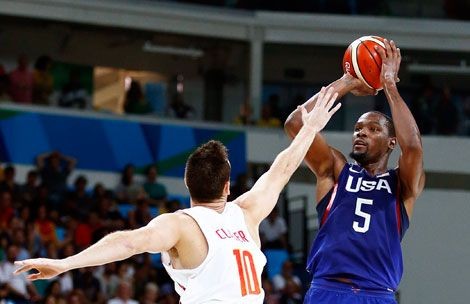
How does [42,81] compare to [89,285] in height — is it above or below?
above

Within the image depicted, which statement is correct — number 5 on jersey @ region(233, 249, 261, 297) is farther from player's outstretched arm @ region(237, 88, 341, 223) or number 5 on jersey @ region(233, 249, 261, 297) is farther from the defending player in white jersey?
player's outstretched arm @ region(237, 88, 341, 223)

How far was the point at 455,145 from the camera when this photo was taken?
2206 centimetres

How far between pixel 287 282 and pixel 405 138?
1085 centimetres

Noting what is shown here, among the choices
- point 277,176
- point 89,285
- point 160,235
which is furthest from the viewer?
point 89,285

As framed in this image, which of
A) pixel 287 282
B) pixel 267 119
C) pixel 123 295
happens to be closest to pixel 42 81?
pixel 267 119

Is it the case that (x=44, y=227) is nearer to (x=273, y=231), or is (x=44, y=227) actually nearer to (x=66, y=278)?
(x=66, y=278)

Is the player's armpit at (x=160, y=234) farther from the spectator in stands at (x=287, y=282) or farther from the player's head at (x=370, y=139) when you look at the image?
the spectator in stands at (x=287, y=282)

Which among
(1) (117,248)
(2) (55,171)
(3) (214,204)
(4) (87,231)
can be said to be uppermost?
(3) (214,204)

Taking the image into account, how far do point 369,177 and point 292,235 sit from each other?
13.3 metres

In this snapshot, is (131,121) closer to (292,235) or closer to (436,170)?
(292,235)

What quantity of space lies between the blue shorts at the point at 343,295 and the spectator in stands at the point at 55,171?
460 inches

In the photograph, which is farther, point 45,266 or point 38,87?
point 38,87

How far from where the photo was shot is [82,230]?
1753cm

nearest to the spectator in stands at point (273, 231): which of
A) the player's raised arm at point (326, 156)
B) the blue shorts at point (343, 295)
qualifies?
the player's raised arm at point (326, 156)
